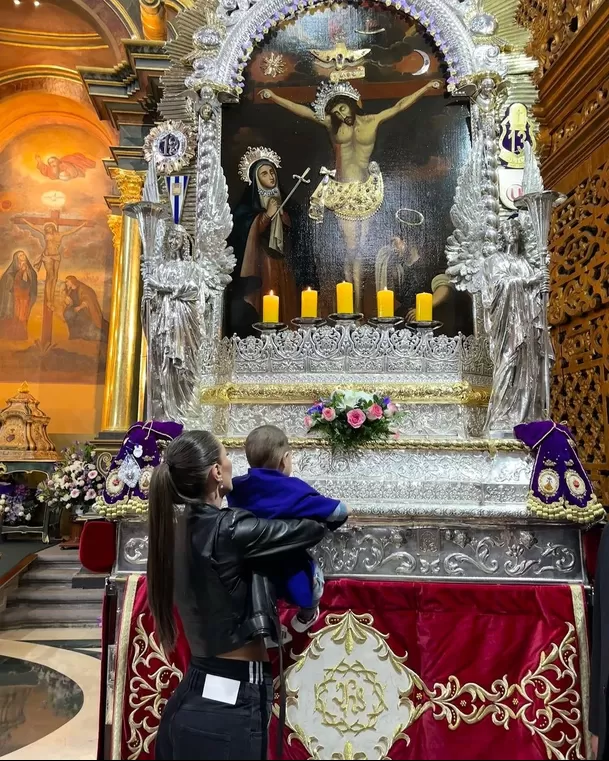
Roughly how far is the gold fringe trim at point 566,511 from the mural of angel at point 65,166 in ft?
36.4

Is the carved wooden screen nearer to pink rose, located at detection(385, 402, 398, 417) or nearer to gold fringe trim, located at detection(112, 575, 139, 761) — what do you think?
pink rose, located at detection(385, 402, 398, 417)

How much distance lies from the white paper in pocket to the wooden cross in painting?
10.6 m

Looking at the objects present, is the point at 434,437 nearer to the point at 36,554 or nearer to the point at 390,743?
the point at 390,743

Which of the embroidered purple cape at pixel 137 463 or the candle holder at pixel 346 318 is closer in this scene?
the embroidered purple cape at pixel 137 463

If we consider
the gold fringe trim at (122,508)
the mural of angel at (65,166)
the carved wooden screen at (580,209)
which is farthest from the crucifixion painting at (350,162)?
the mural of angel at (65,166)

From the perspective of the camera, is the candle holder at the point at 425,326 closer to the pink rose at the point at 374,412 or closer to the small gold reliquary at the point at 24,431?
the pink rose at the point at 374,412

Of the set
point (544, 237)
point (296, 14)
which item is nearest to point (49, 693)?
point (544, 237)

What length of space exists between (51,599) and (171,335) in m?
3.96

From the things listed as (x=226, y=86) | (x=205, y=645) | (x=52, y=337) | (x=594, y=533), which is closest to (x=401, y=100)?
(x=226, y=86)

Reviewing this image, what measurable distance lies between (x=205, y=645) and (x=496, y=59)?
13.9 ft

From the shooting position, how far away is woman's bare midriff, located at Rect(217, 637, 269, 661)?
2.03 metres

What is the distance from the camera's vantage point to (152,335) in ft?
13.0

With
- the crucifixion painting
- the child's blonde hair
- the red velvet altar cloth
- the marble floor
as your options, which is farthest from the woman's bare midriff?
the crucifixion painting

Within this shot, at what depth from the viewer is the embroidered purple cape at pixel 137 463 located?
3.30 metres
